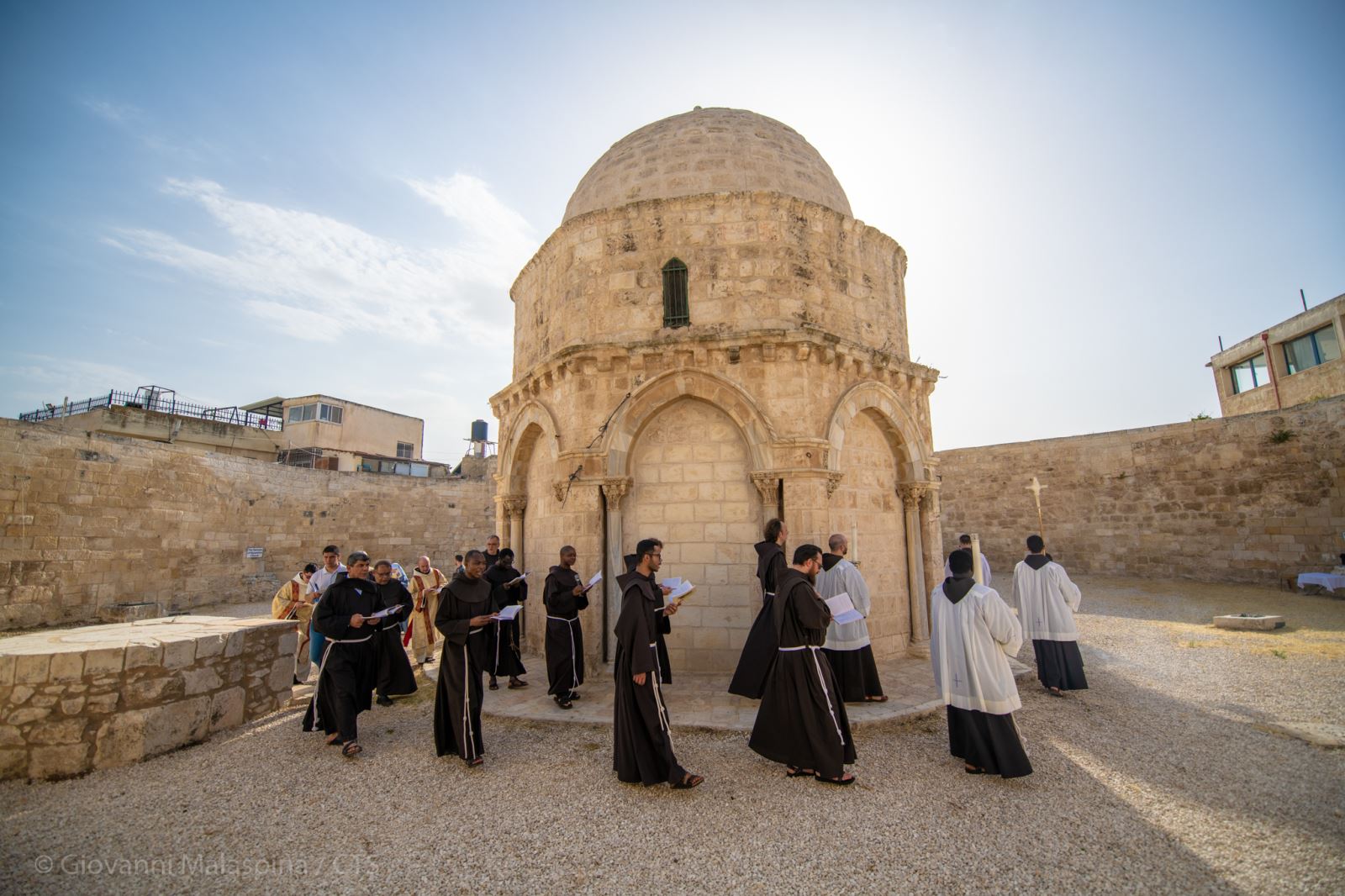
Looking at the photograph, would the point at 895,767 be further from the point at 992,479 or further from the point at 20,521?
the point at 20,521

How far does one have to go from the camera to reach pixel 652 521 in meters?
7.81

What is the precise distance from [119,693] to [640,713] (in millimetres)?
4782

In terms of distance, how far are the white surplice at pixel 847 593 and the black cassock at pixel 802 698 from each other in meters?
1.73

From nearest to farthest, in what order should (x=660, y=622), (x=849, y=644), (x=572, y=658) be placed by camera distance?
(x=660, y=622) < (x=849, y=644) < (x=572, y=658)

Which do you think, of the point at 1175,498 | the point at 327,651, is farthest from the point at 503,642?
the point at 1175,498

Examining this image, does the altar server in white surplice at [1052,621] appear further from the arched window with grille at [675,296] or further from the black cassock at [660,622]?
the arched window with grille at [675,296]

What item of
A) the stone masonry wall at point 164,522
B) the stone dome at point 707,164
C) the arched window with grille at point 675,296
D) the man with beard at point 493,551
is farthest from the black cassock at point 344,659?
the stone masonry wall at point 164,522

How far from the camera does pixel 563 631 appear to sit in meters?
6.74

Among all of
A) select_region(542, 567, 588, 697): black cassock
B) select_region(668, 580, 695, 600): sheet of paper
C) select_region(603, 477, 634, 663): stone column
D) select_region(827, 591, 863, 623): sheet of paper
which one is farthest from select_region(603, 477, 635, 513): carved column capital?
select_region(827, 591, 863, 623): sheet of paper

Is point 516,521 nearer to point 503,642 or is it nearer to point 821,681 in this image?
point 503,642

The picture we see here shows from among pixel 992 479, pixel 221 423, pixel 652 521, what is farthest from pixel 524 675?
pixel 221 423

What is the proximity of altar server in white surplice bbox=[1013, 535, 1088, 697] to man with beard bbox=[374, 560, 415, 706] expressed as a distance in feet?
23.7

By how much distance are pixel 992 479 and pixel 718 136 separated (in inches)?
607

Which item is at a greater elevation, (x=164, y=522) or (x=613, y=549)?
(x=164, y=522)
